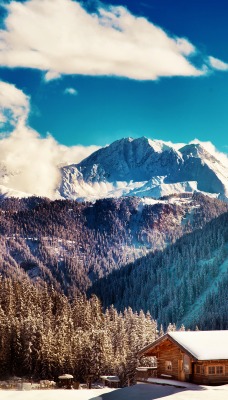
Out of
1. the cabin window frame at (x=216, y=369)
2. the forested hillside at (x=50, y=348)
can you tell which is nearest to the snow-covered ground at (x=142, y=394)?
the cabin window frame at (x=216, y=369)

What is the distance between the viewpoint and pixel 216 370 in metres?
54.4

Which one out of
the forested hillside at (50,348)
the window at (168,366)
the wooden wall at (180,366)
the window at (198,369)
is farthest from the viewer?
the forested hillside at (50,348)

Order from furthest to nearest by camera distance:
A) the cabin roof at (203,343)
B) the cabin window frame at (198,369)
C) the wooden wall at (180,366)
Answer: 1. the cabin window frame at (198,369)
2. the wooden wall at (180,366)
3. the cabin roof at (203,343)

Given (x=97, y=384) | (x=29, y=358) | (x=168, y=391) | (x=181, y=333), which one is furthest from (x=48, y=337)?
(x=168, y=391)

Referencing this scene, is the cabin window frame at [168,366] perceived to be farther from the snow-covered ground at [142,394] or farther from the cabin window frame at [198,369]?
the cabin window frame at [198,369]

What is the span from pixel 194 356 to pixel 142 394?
588 centimetres

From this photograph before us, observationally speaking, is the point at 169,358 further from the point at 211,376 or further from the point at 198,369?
the point at 211,376

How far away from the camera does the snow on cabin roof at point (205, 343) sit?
177ft

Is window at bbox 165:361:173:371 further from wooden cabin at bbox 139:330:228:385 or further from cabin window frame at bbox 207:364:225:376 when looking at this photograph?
cabin window frame at bbox 207:364:225:376

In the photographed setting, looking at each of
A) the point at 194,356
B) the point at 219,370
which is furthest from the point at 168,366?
the point at 194,356

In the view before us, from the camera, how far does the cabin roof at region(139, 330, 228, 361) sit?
53969 millimetres

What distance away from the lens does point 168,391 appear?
5203cm

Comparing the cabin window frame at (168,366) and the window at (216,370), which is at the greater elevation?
the window at (216,370)

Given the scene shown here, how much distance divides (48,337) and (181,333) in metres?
41.4
